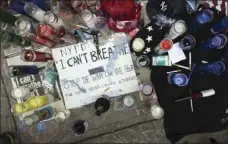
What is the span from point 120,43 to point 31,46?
0.46 meters

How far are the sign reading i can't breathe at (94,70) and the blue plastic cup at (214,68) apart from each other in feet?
1.12

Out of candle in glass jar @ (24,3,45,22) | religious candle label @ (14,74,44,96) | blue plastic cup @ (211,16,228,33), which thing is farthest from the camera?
religious candle label @ (14,74,44,96)

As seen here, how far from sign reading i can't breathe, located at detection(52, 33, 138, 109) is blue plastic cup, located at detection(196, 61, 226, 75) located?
34cm

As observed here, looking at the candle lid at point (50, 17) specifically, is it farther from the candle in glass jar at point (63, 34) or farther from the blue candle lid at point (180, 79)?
the blue candle lid at point (180, 79)

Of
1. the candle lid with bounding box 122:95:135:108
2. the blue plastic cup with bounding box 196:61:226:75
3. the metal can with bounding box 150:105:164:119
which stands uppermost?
the blue plastic cup with bounding box 196:61:226:75

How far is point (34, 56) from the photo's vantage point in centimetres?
152

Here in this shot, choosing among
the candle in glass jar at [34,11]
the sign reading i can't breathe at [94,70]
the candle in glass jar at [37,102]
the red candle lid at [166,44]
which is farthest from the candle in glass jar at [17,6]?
the red candle lid at [166,44]

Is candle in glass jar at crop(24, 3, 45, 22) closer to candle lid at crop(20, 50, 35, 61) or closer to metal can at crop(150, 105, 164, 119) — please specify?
A: candle lid at crop(20, 50, 35, 61)

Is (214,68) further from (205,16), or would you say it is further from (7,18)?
(7,18)

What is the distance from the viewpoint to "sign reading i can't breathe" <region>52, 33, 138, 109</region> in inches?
63.7

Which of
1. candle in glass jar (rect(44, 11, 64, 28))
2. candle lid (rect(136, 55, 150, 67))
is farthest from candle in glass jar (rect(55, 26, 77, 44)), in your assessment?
candle lid (rect(136, 55, 150, 67))

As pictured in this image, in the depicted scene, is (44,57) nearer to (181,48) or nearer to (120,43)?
(120,43)

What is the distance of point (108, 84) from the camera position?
164 centimetres

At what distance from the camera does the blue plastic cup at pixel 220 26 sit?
4.72 feet
